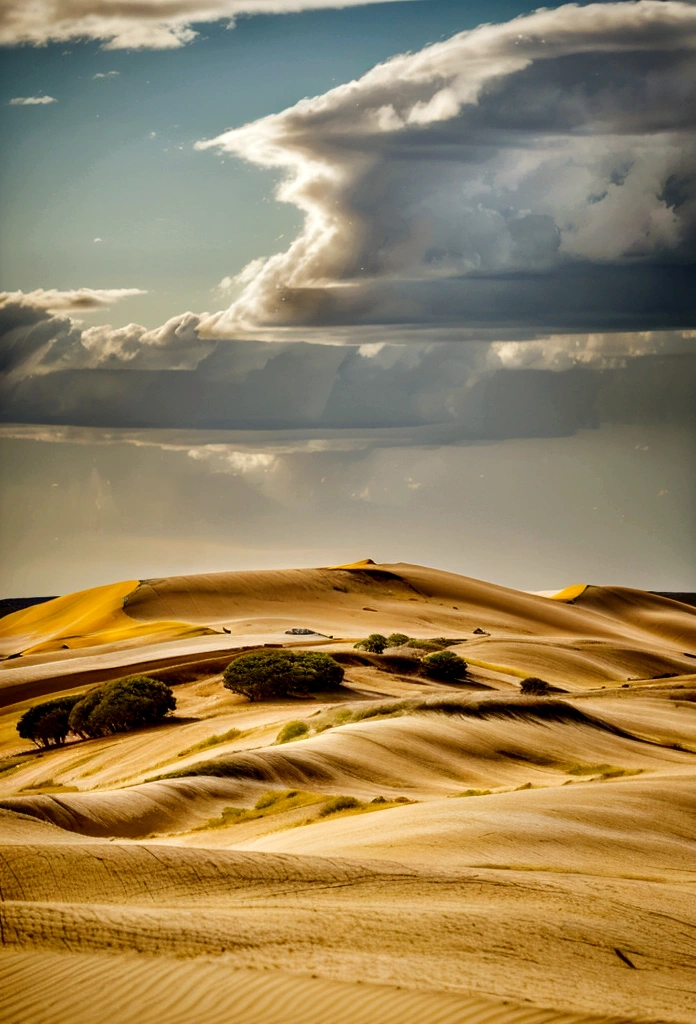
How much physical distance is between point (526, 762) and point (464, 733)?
6.47 ft

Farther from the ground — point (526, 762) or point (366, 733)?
point (366, 733)

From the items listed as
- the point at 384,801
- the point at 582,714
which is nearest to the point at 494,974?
the point at 384,801

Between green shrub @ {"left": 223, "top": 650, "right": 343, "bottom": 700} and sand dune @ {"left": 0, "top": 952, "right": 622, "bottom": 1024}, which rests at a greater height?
sand dune @ {"left": 0, "top": 952, "right": 622, "bottom": 1024}

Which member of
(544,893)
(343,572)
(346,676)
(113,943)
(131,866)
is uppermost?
(113,943)

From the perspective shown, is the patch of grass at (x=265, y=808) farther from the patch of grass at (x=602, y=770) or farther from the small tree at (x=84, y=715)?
the small tree at (x=84, y=715)

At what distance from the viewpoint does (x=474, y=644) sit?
6562cm

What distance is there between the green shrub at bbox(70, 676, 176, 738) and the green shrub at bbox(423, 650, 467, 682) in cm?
1267

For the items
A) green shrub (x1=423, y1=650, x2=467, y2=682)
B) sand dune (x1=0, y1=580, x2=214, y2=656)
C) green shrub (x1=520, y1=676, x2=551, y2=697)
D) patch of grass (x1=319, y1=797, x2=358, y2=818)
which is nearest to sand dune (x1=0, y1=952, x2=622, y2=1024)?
patch of grass (x1=319, y1=797, x2=358, y2=818)

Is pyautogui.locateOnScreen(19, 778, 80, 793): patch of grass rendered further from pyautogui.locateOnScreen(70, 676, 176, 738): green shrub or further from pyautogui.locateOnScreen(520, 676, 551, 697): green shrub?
pyautogui.locateOnScreen(520, 676, 551, 697): green shrub

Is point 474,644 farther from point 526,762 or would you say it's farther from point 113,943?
point 113,943

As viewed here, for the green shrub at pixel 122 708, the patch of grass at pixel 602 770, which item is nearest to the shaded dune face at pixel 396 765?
the patch of grass at pixel 602 770

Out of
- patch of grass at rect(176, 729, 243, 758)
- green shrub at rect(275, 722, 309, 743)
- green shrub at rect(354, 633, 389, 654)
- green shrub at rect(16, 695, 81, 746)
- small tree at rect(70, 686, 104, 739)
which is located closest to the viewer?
green shrub at rect(275, 722, 309, 743)

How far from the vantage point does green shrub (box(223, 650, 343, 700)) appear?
45188mm

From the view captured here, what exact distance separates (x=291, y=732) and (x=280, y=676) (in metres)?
11.8
